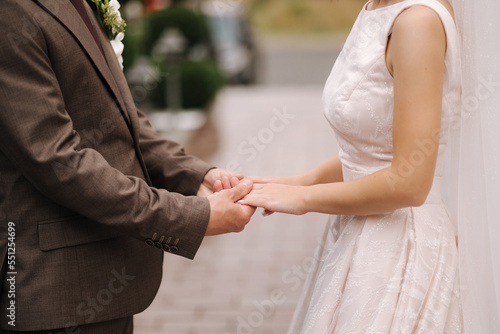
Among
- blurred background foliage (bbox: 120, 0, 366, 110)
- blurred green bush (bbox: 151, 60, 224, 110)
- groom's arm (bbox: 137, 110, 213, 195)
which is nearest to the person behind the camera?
groom's arm (bbox: 137, 110, 213, 195)

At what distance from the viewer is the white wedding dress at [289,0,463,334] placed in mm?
1843

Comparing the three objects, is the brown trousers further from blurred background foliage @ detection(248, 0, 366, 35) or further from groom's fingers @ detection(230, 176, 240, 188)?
blurred background foliage @ detection(248, 0, 366, 35)

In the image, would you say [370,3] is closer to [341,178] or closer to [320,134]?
[341,178]

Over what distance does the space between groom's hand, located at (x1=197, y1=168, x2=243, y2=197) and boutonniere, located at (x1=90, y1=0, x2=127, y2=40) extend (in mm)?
659

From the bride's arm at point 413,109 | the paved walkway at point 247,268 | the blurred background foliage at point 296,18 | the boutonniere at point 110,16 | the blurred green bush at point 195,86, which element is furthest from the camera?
the blurred background foliage at point 296,18

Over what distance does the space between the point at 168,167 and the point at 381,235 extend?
3.07 feet

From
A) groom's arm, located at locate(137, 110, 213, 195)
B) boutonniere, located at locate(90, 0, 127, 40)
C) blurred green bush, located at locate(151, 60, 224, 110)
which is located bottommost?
blurred green bush, located at locate(151, 60, 224, 110)

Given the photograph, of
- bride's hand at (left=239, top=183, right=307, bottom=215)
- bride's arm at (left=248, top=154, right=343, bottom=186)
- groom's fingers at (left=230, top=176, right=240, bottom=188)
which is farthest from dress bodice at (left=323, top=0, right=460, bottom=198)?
groom's fingers at (left=230, top=176, right=240, bottom=188)

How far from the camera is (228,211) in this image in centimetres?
214

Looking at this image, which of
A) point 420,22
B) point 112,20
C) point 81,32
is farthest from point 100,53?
point 420,22

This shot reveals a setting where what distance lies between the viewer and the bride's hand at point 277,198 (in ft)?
6.70

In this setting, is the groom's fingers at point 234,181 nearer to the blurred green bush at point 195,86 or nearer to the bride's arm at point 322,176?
the bride's arm at point 322,176

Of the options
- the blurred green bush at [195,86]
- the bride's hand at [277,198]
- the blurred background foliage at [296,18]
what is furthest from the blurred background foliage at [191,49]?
the blurred background foliage at [296,18]

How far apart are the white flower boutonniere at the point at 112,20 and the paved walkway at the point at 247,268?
2257 mm
